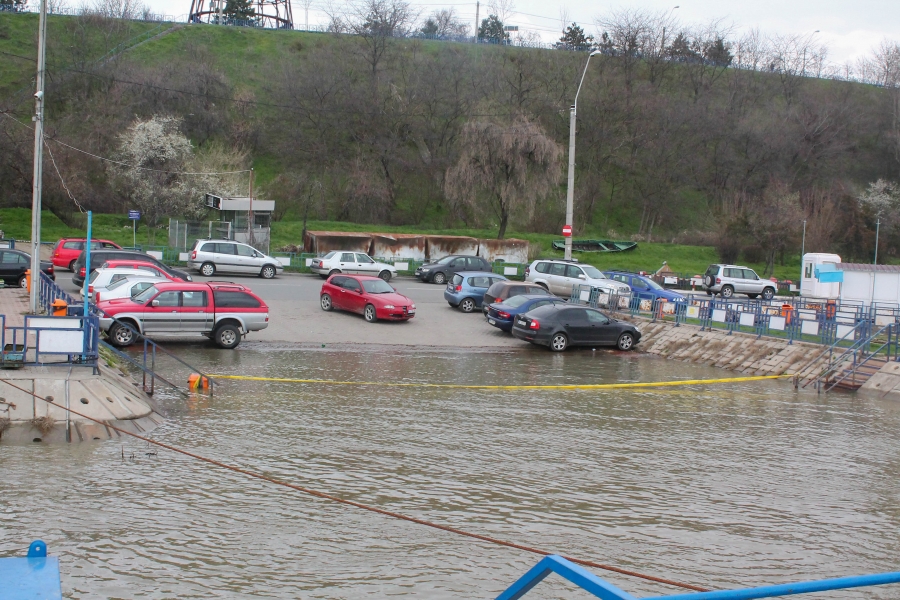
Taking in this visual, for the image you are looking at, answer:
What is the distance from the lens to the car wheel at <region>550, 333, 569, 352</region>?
2519 centimetres

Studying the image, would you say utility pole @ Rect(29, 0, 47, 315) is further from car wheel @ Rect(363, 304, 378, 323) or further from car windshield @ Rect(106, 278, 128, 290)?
car wheel @ Rect(363, 304, 378, 323)

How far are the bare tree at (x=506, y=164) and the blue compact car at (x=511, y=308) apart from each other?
26.9 m

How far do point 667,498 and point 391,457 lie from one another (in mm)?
4078

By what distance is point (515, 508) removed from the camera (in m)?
10.1

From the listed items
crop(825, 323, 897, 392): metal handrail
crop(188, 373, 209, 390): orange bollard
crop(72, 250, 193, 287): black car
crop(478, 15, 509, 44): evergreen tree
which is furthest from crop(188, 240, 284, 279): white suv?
crop(478, 15, 509, 44): evergreen tree

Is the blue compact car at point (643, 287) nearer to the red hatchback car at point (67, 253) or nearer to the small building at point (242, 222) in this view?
the small building at point (242, 222)

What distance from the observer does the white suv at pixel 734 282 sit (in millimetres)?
42438

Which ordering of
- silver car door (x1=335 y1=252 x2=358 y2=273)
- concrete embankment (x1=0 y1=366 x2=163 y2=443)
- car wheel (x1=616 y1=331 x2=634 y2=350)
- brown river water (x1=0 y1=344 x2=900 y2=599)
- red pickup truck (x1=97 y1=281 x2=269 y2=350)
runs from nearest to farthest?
1. brown river water (x1=0 y1=344 x2=900 y2=599)
2. concrete embankment (x1=0 y1=366 x2=163 y2=443)
3. red pickup truck (x1=97 y1=281 x2=269 y2=350)
4. car wheel (x1=616 y1=331 x2=634 y2=350)
5. silver car door (x1=335 y1=252 x2=358 y2=273)

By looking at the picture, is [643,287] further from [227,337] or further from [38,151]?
[38,151]

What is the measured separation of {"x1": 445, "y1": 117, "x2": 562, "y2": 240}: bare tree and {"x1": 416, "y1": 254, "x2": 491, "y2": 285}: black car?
587 inches

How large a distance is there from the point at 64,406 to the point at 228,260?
2452 centimetres

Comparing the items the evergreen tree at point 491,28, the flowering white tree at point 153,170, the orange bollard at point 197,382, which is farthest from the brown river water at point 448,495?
the evergreen tree at point 491,28

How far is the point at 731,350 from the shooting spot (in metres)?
24.7

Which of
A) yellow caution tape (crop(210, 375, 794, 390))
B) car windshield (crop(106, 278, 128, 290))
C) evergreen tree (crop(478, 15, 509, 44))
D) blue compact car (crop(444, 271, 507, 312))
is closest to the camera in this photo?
yellow caution tape (crop(210, 375, 794, 390))
